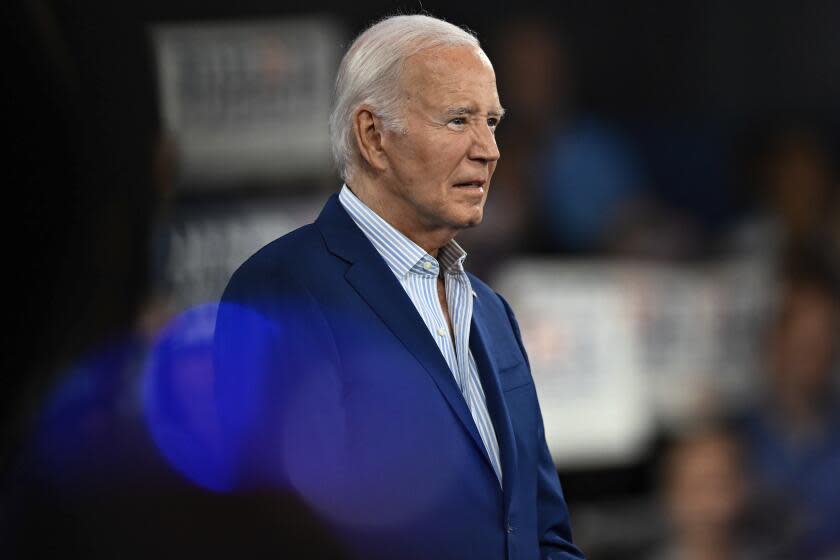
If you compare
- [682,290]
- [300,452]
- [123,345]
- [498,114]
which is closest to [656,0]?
[682,290]

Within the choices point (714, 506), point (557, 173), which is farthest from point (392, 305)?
point (714, 506)

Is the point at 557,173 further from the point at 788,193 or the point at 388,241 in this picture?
the point at 388,241

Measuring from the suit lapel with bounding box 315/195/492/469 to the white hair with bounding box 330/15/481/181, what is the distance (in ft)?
0.25

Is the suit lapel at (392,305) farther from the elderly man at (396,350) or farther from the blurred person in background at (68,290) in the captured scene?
the blurred person in background at (68,290)

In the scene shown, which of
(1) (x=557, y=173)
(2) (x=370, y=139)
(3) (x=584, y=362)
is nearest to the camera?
(2) (x=370, y=139)

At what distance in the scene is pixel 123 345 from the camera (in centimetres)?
58

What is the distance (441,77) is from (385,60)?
0.16 feet

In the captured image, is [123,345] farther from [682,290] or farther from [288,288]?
[682,290]

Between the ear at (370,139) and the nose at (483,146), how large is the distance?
75mm

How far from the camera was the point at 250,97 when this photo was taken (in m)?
2.65

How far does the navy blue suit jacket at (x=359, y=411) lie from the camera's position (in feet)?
2.80

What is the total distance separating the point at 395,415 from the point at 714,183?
2666 millimetres

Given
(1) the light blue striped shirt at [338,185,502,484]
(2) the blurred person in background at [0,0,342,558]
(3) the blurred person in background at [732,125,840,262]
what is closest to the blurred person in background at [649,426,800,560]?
(3) the blurred person in background at [732,125,840,262]

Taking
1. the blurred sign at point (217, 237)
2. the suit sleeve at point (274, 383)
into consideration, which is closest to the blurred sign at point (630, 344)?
the blurred sign at point (217, 237)
